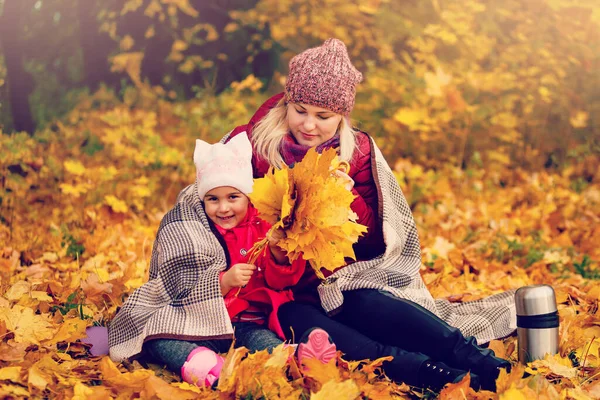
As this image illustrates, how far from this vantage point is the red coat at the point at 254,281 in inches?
104

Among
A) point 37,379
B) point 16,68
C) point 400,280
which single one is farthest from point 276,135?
point 16,68

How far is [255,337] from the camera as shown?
2.56 m

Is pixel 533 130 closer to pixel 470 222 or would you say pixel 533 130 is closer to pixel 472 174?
pixel 472 174

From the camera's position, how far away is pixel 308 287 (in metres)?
2.85

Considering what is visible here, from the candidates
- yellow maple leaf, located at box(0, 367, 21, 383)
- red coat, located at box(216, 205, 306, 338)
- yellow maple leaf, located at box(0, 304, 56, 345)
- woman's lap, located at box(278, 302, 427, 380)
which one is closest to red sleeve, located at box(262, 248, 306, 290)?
red coat, located at box(216, 205, 306, 338)

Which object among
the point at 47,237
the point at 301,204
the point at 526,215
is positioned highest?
the point at 301,204

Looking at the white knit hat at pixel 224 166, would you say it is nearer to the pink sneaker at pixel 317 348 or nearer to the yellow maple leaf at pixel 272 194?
the yellow maple leaf at pixel 272 194

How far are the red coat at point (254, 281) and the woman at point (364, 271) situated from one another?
52 millimetres

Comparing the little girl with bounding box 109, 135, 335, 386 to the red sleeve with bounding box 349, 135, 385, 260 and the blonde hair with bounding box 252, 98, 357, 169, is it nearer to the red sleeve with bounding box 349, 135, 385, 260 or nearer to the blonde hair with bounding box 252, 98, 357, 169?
the blonde hair with bounding box 252, 98, 357, 169

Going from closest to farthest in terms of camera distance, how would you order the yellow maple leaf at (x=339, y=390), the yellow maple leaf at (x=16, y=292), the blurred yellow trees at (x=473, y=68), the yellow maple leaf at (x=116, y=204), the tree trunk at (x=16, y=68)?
the yellow maple leaf at (x=339, y=390), the yellow maple leaf at (x=16, y=292), the yellow maple leaf at (x=116, y=204), the tree trunk at (x=16, y=68), the blurred yellow trees at (x=473, y=68)

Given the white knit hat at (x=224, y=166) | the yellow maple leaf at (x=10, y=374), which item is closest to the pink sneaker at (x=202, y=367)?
the yellow maple leaf at (x=10, y=374)

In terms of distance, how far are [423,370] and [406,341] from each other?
0.56 feet

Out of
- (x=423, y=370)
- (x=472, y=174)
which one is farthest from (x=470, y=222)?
(x=423, y=370)

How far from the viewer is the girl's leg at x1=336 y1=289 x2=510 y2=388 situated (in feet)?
7.86
